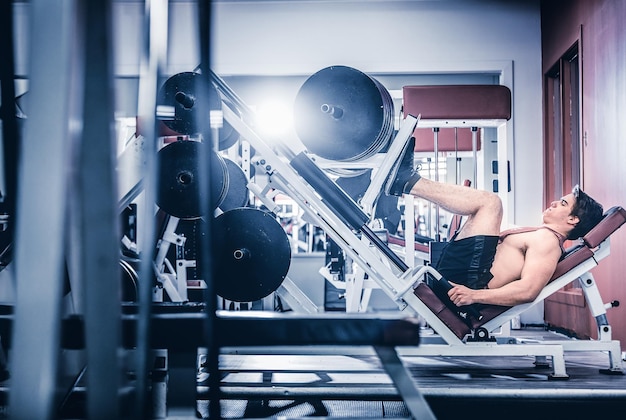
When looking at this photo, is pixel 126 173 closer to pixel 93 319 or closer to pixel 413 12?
pixel 93 319

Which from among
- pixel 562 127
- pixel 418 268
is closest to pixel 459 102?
pixel 418 268

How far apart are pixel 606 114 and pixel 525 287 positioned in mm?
1535

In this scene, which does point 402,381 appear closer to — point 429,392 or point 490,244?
point 429,392

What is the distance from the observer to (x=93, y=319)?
641 millimetres

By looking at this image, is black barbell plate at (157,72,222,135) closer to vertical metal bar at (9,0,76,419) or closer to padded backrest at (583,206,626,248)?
vertical metal bar at (9,0,76,419)

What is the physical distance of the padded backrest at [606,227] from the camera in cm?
275

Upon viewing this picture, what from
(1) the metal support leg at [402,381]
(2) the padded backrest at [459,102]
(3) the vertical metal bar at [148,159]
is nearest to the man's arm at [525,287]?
(2) the padded backrest at [459,102]

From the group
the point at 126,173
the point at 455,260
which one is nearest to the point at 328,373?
the point at 455,260

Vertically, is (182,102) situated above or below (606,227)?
above

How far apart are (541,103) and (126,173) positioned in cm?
372

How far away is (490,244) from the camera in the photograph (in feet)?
9.18

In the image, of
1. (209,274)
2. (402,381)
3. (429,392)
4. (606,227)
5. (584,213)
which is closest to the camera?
(209,274)

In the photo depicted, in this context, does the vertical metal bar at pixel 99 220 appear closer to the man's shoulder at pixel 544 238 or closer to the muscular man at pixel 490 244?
the muscular man at pixel 490 244

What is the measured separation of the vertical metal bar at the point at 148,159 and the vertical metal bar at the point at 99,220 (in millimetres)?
93
